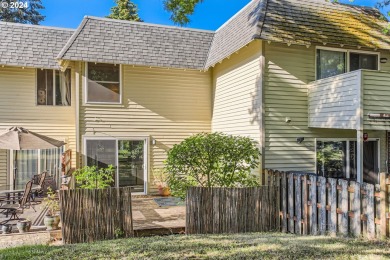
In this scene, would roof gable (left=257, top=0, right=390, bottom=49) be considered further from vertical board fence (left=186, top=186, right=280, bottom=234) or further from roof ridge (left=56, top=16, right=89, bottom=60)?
roof ridge (left=56, top=16, right=89, bottom=60)

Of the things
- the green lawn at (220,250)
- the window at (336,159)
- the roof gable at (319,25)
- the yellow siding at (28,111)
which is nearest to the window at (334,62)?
the roof gable at (319,25)

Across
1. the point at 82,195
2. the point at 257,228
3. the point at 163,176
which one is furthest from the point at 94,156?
the point at 257,228

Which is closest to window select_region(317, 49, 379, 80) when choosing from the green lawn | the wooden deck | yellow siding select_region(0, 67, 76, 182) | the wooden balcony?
the wooden balcony

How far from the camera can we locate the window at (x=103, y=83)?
1156cm

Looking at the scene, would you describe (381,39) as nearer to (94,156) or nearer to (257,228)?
(257,228)

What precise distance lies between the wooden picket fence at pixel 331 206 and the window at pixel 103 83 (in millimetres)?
6567

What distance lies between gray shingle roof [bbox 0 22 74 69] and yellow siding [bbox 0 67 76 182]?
0.52 meters

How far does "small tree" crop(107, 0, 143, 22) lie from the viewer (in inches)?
1086

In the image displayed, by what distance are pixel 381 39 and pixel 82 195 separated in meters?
10.0

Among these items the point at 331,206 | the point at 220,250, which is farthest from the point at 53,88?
the point at 331,206

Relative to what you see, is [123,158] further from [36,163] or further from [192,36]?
[192,36]

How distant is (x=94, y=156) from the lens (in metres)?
11.5

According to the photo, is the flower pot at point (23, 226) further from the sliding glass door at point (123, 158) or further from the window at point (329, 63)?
the window at point (329, 63)

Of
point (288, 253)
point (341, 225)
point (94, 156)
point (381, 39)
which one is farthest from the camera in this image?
point (94, 156)
